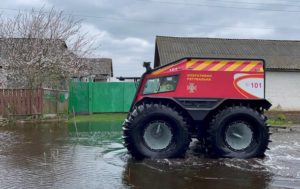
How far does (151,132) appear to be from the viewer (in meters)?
8.47

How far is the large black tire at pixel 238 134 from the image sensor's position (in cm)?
834

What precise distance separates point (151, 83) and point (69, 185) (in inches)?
140

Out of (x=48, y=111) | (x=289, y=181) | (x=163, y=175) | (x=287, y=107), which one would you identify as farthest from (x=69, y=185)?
(x=287, y=107)

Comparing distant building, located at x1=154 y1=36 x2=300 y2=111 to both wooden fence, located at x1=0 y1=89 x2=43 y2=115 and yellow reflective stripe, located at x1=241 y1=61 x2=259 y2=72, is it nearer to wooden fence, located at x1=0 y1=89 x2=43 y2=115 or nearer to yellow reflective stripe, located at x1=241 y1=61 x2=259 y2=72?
→ wooden fence, located at x1=0 y1=89 x2=43 y2=115

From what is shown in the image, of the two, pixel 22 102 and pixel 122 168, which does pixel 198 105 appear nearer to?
pixel 122 168

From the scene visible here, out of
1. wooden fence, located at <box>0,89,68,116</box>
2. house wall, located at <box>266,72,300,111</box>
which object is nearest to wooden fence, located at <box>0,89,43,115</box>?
wooden fence, located at <box>0,89,68,116</box>

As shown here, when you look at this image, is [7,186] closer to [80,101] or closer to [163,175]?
[163,175]

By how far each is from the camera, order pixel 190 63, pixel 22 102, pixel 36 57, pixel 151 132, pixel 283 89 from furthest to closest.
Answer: pixel 283 89, pixel 36 57, pixel 22 102, pixel 190 63, pixel 151 132

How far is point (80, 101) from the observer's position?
2189 centimetres

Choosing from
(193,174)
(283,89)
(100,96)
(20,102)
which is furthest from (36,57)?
(193,174)

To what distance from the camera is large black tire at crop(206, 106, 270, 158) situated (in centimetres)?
834

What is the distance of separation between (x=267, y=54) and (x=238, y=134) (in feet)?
64.1

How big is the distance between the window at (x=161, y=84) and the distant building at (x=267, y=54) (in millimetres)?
14713

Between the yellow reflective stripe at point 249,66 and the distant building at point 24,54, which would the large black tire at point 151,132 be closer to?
the yellow reflective stripe at point 249,66
